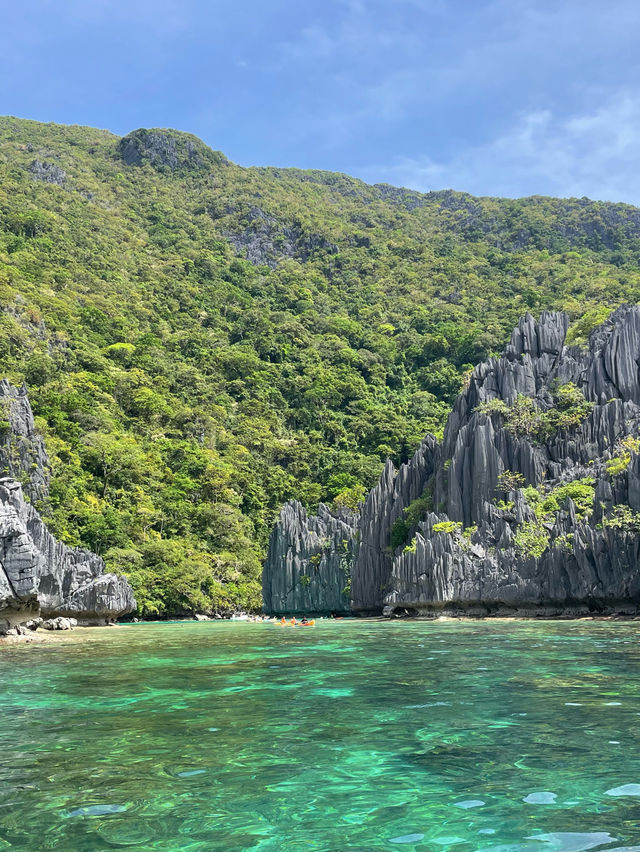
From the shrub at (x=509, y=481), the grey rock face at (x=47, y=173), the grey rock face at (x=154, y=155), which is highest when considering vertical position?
the grey rock face at (x=154, y=155)

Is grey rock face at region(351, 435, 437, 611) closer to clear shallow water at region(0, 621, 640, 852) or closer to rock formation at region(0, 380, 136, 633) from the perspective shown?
rock formation at region(0, 380, 136, 633)

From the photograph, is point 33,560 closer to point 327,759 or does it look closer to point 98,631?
point 98,631

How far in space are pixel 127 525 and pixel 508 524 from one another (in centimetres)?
4473

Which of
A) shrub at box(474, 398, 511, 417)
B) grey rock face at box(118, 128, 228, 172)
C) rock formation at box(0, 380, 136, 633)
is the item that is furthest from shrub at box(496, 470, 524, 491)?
grey rock face at box(118, 128, 228, 172)

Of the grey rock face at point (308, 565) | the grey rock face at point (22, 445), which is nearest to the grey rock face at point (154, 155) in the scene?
the grey rock face at point (22, 445)

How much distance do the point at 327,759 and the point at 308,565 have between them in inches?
2502

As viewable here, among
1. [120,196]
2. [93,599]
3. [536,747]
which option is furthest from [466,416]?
[120,196]

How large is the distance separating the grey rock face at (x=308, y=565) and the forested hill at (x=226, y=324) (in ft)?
25.0

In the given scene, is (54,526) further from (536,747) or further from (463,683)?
(536,747)

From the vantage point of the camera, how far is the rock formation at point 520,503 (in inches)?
1697

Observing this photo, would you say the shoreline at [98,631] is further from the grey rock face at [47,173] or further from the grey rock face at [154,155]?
the grey rock face at [154,155]

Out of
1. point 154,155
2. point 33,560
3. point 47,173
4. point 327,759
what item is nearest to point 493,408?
point 33,560

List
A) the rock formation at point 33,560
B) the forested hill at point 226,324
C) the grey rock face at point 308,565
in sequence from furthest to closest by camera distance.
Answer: the forested hill at point 226,324 < the grey rock face at point 308,565 < the rock formation at point 33,560

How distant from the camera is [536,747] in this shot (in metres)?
9.12
